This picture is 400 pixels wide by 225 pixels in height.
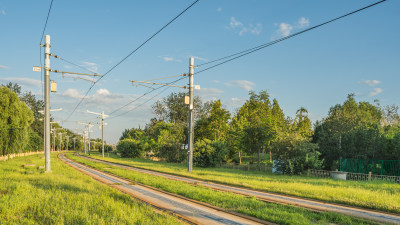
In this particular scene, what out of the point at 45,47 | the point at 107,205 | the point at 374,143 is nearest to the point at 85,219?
the point at 107,205

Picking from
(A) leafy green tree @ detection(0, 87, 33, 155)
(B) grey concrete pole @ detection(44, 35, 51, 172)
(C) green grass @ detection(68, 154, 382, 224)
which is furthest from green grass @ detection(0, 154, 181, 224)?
(A) leafy green tree @ detection(0, 87, 33, 155)

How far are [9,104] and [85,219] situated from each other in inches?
1701

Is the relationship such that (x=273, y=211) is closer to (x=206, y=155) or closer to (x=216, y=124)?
(x=206, y=155)

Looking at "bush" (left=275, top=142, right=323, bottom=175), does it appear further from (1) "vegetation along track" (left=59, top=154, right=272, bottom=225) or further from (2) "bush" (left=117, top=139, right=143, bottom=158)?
(2) "bush" (left=117, top=139, right=143, bottom=158)

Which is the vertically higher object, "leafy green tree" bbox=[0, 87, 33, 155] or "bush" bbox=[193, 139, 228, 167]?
"leafy green tree" bbox=[0, 87, 33, 155]

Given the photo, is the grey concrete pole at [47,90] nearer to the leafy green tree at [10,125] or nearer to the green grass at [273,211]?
the green grass at [273,211]

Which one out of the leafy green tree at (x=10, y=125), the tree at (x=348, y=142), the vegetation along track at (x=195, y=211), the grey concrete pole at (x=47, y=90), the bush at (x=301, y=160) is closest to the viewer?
the vegetation along track at (x=195, y=211)

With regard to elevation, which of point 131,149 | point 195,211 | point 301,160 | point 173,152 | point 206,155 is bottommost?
point 131,149

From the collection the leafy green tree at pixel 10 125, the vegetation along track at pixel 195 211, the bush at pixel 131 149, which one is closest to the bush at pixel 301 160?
the vegetation along track at pixel 195 211

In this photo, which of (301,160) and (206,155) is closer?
(301,160)

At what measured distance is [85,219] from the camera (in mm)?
7898

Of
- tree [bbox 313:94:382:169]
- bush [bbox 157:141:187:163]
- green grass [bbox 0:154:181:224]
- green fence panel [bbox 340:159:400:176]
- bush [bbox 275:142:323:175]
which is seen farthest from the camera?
bush [bbox 157:141:187:163]

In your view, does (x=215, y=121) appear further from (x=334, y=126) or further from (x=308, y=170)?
(x=308, y=170)

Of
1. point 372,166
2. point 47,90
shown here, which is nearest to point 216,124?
point 372,166
